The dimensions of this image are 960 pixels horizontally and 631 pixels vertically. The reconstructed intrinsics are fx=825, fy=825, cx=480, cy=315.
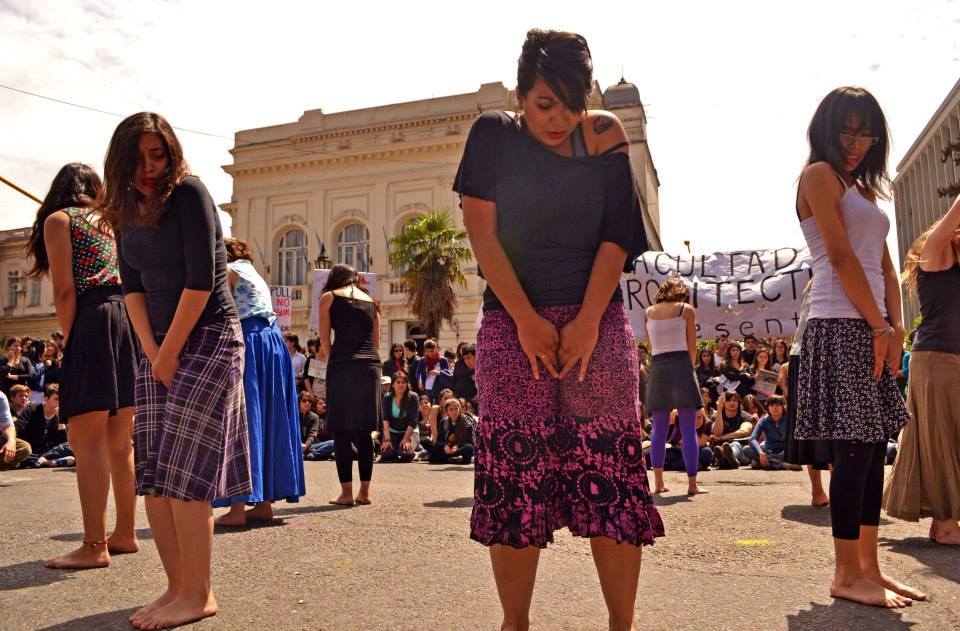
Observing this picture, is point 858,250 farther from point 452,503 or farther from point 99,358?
point 452,503

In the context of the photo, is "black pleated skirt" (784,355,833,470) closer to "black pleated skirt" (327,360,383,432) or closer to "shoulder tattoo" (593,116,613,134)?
"shoulder tattoo" (593,116,613,134)

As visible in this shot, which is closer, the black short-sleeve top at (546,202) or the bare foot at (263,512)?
the black short-sleeve top at (546,202)

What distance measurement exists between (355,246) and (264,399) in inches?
1363

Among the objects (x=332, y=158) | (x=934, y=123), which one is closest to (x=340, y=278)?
(x=332, y=158)

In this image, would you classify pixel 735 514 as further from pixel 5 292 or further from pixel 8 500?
pixel 5 292

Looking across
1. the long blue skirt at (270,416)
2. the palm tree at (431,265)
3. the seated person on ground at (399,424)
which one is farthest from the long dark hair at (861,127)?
the palm tree at (431,265)

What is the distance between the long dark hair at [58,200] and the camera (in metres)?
4.09

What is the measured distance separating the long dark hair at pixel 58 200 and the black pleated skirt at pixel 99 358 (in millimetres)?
331

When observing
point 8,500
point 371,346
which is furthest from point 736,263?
point 8,500

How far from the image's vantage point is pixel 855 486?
3.11 meters

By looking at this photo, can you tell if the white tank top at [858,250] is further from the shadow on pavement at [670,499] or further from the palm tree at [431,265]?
the palm tree at [431,265]

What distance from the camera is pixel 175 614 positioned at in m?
2.79

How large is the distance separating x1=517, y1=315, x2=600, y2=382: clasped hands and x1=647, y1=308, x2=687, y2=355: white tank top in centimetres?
460

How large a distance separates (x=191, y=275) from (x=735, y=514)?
3905 millimetres
